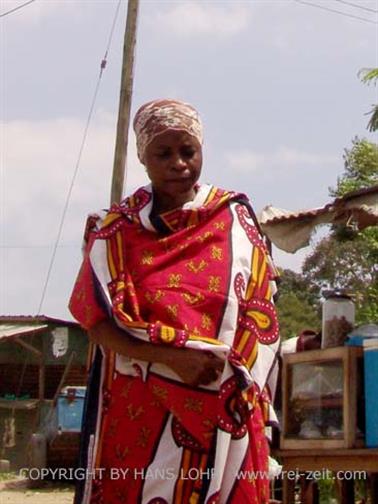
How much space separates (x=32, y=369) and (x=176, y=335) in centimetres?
1603

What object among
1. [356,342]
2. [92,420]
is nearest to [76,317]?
Result: [92,420]

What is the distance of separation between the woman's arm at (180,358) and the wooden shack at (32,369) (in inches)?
548

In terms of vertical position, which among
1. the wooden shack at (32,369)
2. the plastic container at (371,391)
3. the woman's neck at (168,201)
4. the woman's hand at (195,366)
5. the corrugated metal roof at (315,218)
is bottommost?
the woman's hand at (195,366)

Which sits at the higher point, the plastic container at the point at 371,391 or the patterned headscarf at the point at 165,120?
the patterned headscarf at the point at 165,120

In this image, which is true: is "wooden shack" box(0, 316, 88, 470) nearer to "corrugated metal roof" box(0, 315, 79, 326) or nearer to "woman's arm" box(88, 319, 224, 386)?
"corrugated metal roof" box(0, 315, 79, 326)

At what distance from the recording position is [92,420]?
2.74 m

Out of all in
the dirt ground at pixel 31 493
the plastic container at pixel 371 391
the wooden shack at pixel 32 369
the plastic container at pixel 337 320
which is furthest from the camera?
the wooden shack at pixel 32 369

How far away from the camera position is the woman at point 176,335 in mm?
2572

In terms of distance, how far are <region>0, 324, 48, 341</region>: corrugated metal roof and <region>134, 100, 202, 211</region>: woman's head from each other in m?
14.0

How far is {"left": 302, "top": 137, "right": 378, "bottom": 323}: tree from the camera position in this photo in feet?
60.8

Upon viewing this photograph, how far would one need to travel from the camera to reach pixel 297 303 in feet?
89.6

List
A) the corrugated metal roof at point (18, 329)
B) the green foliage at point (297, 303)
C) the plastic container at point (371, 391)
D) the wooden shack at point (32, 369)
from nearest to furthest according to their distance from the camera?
the plastic container at point (371, 391) < the corrugated metal roof at point (18, 329) < the wooden shack at point (32, 369) < the green foliage at point (297, 303)

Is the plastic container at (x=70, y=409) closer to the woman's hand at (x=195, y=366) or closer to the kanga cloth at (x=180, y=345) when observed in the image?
the kanga cloth at (x=180, y=345)

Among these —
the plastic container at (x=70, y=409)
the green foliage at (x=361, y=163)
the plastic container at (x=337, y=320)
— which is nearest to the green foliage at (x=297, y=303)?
the green foliage at (x=361, y=163)
